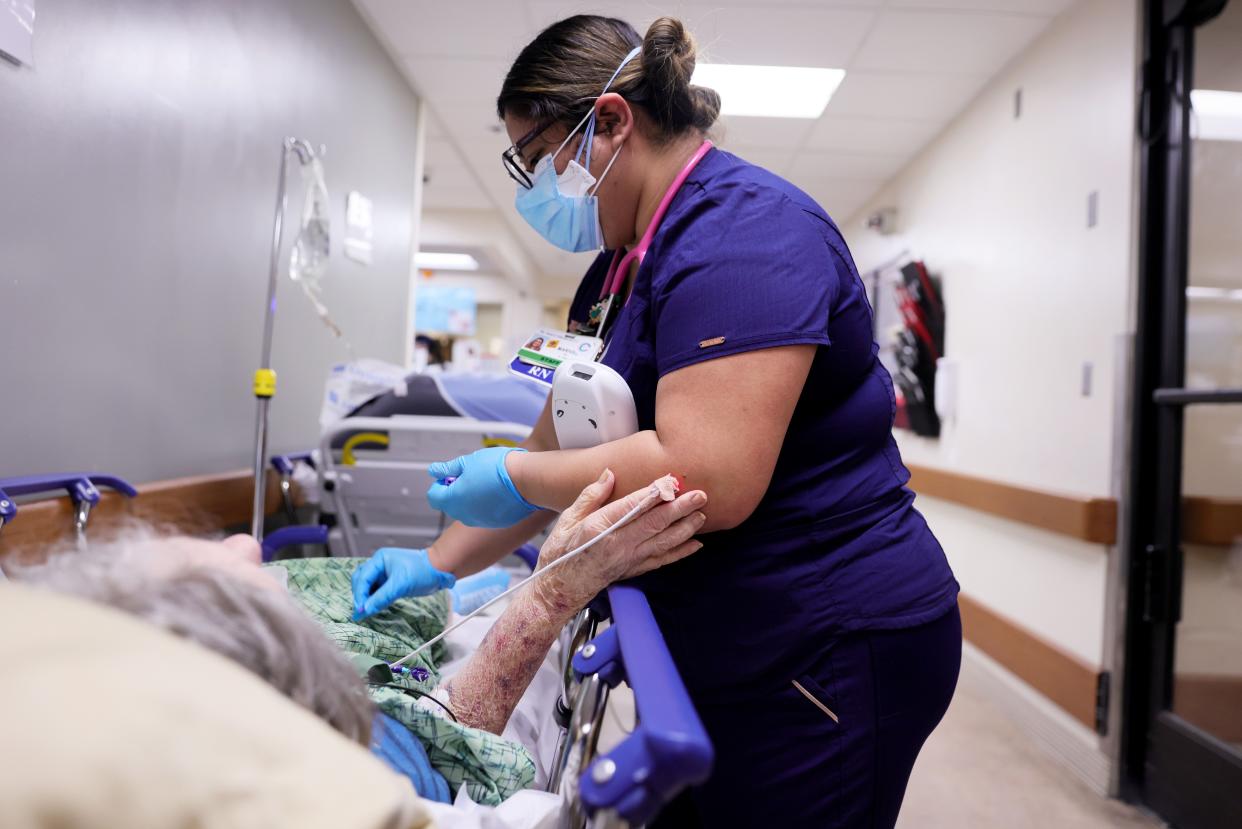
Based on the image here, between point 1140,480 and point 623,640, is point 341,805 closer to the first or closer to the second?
point 623,640

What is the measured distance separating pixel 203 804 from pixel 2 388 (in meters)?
1.48

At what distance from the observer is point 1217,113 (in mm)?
2344

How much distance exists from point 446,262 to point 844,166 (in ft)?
18.5

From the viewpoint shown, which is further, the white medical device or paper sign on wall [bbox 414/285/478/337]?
paper sign on wall [bbox 414/285/478/337]

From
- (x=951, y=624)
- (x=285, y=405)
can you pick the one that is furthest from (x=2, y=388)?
(x=951, y=624)

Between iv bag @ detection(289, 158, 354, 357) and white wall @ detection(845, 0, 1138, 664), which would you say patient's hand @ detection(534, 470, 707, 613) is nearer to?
iv bag @ detection(289, 158, 354, 357)

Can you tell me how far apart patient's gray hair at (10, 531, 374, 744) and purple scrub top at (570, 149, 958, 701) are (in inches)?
18.4

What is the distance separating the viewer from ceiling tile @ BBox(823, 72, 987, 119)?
3.82m

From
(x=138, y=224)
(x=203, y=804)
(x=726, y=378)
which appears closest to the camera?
(x=203, y=804)

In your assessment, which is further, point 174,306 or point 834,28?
point 834,28

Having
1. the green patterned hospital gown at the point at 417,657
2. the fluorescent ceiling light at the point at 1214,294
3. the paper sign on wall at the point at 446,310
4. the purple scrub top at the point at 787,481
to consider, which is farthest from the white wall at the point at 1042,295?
the paper sign on wall at the point at 446,310

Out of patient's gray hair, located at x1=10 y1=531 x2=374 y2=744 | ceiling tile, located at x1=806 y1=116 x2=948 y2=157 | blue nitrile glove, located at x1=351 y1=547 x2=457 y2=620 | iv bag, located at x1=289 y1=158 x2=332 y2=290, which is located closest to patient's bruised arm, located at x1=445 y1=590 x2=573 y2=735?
blue nitrile glove, located at x1=351 y1=547 x2=457 y2=620

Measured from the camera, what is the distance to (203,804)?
1.46 ft

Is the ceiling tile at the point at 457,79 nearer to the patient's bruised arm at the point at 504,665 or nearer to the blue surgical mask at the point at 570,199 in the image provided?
the blue surgical mask at the point at 570,199
